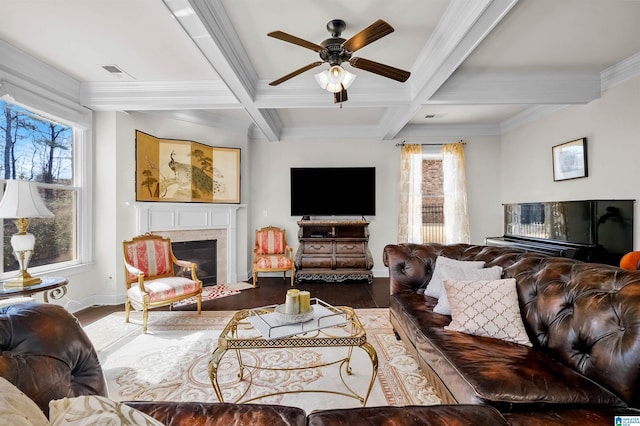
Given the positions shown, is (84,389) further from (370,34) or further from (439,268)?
(370,34)

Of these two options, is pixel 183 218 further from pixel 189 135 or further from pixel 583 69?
pixel 583 69

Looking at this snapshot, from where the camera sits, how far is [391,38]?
259cm

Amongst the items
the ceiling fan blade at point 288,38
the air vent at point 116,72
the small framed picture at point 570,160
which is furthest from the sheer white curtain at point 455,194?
the air vent at point 116,72

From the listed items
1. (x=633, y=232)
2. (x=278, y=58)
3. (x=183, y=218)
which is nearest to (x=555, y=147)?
(x=633, y=232)

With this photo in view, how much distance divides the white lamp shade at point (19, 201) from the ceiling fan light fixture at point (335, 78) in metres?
2.56

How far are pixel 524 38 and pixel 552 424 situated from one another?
3.03 m

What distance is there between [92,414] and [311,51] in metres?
2.97

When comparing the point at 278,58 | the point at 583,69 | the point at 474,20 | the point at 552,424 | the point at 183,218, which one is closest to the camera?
the point at 552,424

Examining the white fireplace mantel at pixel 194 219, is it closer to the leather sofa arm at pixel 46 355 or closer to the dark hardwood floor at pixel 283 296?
the dark hardwood floor at pixel 283 296

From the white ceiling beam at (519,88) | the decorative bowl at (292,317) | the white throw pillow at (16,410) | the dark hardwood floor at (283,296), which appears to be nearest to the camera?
the white throw pillow at (16,410)

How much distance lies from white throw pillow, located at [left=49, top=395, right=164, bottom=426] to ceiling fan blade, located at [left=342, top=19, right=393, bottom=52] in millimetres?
2165

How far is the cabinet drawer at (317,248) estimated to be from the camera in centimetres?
483

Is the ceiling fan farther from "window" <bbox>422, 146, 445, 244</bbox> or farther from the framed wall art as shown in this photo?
"window" <bbox>422, 146, 445, 244</bbox>

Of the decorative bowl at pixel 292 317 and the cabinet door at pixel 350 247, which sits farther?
the cabinet door at pixel 350 247
